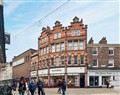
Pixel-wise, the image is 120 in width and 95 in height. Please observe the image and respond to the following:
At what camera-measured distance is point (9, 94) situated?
15398 millimetres

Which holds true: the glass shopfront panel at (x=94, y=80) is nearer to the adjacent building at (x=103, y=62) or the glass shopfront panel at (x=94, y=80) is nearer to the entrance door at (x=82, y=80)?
the adjacent building at (x=103, y=62)

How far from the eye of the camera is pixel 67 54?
68688 millimetres

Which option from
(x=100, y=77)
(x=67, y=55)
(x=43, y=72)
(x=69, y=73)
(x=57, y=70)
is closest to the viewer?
(x=100, y=77)

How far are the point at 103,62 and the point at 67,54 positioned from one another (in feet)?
24.3

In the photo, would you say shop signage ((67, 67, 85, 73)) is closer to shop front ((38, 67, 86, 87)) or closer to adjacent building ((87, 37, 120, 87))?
shop front ((38, 67, 86, 87))

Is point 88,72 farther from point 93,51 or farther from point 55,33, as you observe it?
point 55,33

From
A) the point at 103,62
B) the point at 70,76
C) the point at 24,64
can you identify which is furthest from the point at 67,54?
the point at 24,64

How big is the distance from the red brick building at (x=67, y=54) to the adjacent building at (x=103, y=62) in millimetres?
1465

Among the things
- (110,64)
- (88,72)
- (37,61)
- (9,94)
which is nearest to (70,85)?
(88,72)

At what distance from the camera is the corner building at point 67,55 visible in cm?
6675

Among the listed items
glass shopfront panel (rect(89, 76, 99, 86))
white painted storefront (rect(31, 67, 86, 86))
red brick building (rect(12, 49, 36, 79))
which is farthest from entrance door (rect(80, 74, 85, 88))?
red brick building (rect(12, 49, 36, 79))

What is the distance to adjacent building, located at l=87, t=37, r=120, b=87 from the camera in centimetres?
6681

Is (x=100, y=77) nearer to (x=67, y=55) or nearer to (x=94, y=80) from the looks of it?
(x=94, y=80)

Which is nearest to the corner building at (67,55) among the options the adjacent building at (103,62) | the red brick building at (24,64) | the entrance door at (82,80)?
the entrance door at (82,80)
